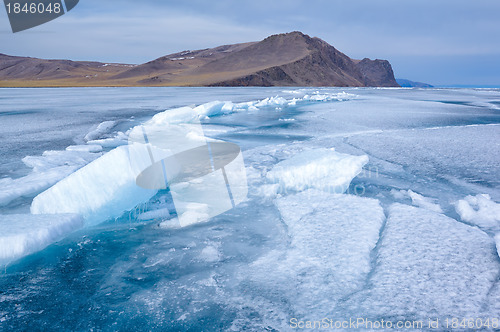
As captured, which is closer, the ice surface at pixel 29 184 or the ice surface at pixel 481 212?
the ice surface at pixel 481 212

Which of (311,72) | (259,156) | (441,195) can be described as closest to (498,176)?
(441,195)

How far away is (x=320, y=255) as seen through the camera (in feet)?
5.69

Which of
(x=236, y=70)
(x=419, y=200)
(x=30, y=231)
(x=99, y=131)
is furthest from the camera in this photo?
(x=236, y=70)

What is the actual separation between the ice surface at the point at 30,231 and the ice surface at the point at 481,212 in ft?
8.36

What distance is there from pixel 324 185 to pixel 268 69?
56.5 meters

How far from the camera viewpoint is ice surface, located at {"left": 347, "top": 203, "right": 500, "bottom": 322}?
1328 millimetres

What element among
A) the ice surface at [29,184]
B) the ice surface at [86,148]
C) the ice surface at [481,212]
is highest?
the ice surface at [481,212]

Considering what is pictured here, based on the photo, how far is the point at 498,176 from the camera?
122 inches

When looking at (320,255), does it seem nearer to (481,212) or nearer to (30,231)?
(481,212)

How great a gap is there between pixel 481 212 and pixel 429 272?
0.98m

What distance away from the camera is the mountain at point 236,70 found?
56969mm

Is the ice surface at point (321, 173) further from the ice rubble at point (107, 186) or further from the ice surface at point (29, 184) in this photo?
the ice surface at point (29, 184)

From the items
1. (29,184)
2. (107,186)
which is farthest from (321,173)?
(29,184)

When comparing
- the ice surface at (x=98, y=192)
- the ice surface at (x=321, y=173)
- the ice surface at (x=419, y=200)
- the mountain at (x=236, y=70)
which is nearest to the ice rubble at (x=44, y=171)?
the ice surface at (x=98, y=192)
